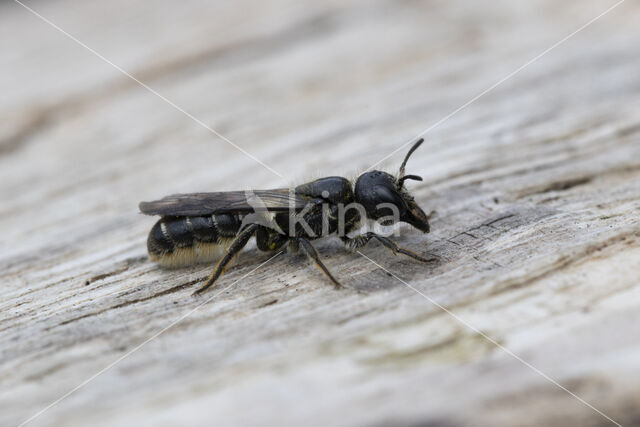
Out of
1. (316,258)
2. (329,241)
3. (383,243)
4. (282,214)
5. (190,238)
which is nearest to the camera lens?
(316,258)

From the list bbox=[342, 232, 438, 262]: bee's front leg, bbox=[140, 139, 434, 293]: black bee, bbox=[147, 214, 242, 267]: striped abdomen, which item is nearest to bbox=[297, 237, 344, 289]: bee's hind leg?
bbox=[140, 139, 434, 293]: black bee

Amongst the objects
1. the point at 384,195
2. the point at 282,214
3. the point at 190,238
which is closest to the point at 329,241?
the point at 282,214

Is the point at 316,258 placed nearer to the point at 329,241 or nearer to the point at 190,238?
the point at 329,241

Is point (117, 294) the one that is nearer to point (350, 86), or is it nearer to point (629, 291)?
point (629, 291)

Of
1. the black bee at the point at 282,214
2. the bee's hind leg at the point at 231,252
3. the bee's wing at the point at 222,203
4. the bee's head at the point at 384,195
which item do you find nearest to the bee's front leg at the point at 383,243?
the black bee at the point at 282,214

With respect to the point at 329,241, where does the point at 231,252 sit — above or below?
above

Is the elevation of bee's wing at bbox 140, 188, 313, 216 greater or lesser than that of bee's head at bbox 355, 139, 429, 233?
greater

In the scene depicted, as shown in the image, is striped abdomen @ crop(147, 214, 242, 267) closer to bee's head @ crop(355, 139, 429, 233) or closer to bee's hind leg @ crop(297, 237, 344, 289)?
bee's hind leg @ crop(297, 237, 344, 289)
